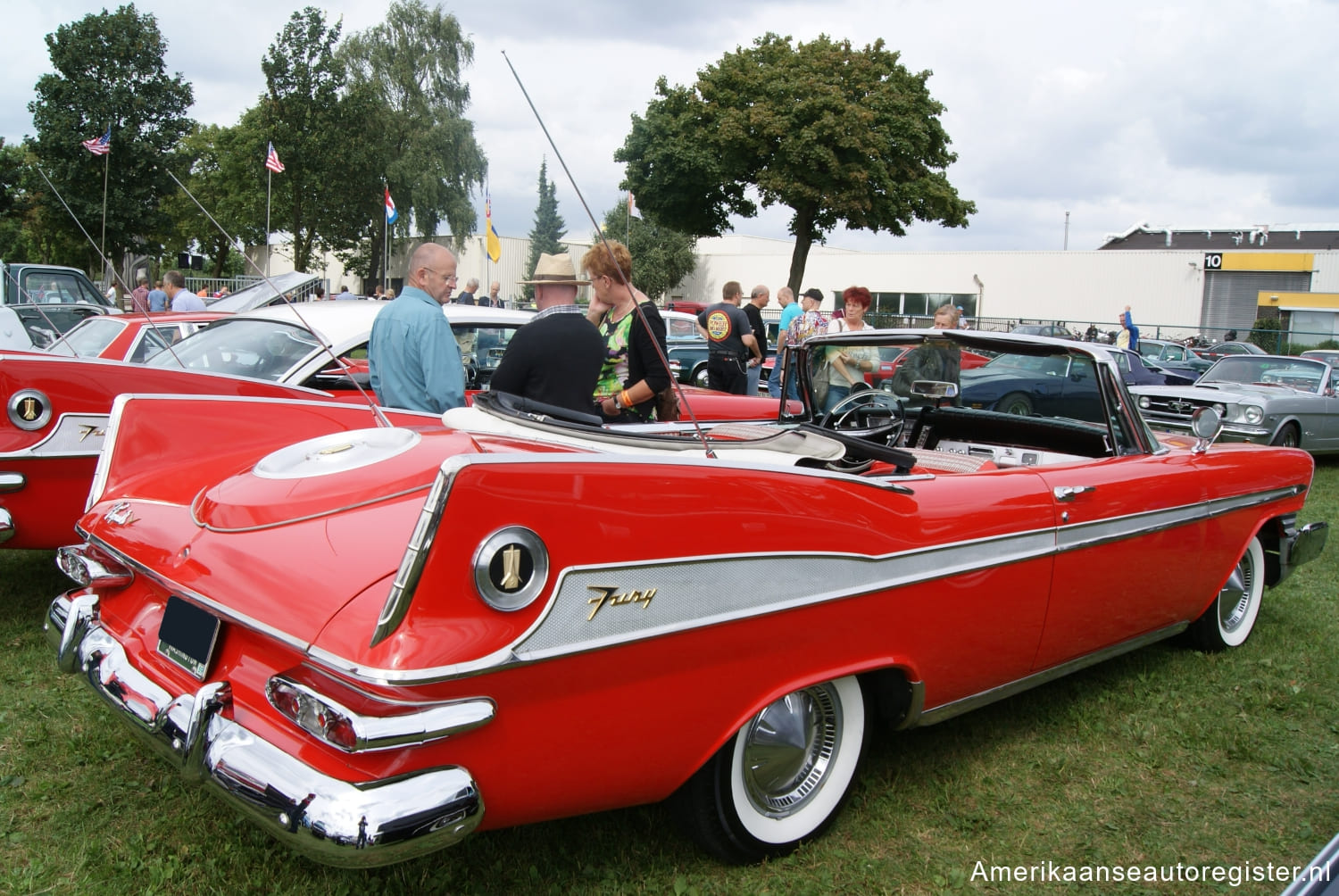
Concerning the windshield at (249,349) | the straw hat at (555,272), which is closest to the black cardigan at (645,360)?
the straw hat at (555,272)

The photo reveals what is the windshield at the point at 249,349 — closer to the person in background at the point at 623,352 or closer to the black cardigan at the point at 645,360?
the person in background at the point at 623,352

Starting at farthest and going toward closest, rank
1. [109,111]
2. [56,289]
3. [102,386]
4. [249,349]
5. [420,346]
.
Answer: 1. [109,111]
2. [56,289]
3. [249,349]
4. [420,346]
5. [102,386]

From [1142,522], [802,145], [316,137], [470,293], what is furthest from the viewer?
[316,137]

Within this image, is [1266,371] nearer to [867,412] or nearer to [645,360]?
[867,412]

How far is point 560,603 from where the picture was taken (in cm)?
178

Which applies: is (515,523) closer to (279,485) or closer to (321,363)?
(279,485)

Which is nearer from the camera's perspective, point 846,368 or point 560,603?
point 560,603

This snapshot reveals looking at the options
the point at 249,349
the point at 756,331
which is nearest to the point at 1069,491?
the point at 249,349

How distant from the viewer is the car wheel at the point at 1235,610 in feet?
13.4

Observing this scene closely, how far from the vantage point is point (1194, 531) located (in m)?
3.55

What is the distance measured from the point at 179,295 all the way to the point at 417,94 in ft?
98.2

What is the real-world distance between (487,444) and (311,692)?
2.95 feet

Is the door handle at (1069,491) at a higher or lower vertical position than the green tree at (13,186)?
lower

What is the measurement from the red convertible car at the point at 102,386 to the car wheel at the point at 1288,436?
8.03m
